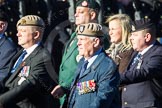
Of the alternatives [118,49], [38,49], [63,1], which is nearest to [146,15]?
[63,1]

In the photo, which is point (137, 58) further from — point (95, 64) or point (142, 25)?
point (95, 64)

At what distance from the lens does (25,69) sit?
23.6ft

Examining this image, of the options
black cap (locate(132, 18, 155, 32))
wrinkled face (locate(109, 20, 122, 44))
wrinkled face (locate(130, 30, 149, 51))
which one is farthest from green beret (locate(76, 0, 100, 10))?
wrinkled face (locate(130, 30, 149, 51))

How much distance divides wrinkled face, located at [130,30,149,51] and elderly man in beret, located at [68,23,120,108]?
81cm

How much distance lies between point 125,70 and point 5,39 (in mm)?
1510

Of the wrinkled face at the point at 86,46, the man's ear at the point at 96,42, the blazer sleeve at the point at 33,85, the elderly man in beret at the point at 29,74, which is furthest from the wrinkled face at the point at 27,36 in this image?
the man's ear at the point at 96,42

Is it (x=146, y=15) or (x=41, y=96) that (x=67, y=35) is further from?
(x=41, y=96)

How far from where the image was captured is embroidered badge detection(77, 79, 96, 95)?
6.48 metres

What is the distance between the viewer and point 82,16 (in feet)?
26.4

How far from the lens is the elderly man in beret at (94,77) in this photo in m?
6.35

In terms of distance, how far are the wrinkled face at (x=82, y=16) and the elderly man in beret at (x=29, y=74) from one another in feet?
2.18

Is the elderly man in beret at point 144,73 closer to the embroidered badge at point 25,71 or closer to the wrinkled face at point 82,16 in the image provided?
the wrinkled face at point 82,16

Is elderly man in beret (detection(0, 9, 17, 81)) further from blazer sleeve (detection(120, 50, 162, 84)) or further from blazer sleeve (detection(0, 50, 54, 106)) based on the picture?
blazer sleeve (detection(120, 50, 162, 84))

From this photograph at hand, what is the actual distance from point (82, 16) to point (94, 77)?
1.68 metres
